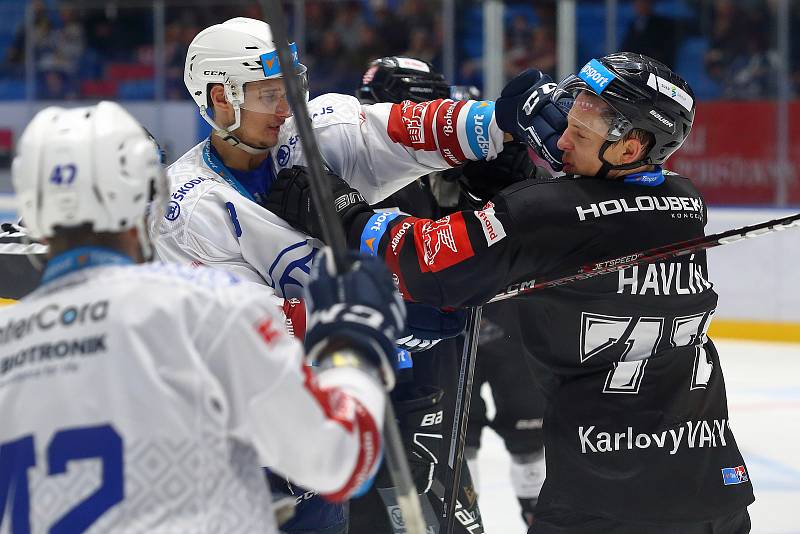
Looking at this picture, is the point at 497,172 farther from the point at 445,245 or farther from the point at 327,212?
the point at 327,212

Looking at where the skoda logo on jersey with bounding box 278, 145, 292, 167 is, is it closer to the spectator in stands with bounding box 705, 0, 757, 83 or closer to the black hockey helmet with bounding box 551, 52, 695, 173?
the black hockey helmet with bounding box 551, 52, 695, 173

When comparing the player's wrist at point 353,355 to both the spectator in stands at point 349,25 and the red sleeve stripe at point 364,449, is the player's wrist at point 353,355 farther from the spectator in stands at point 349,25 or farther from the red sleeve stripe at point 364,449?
the spectator in stands at point 349,25

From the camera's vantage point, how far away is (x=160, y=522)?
1.28 meters

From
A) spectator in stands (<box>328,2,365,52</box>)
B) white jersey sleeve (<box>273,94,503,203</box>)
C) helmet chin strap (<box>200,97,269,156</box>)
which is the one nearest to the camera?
helmet chin strap (<box>200,97,269,156</box>)

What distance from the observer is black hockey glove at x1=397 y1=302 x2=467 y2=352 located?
7.98 feet

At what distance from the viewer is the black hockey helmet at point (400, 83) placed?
3.08m

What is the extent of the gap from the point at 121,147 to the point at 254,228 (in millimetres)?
900

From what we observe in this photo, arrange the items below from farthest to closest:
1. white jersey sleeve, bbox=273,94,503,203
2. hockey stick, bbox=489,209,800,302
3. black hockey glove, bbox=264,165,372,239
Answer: white jersey sleeve, bbox=273,94,503,203
black hockey glove, bbox=264,165,372,239
hockey stick, bbox=489,209,800,302

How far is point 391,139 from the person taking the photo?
2.54m

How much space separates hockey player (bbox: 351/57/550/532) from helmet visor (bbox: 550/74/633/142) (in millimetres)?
640

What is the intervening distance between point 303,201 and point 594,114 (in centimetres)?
53

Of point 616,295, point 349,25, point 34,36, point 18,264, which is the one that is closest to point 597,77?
point 616,295

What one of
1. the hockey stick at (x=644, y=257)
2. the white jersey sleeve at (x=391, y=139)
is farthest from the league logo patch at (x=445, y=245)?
the white jersey sleeve at (x=391, y=139)

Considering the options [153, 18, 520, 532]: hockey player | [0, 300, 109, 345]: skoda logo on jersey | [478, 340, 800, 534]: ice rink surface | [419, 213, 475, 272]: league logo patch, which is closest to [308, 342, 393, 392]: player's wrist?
[0, 300, 109, 345]: skoda logo on jersey
